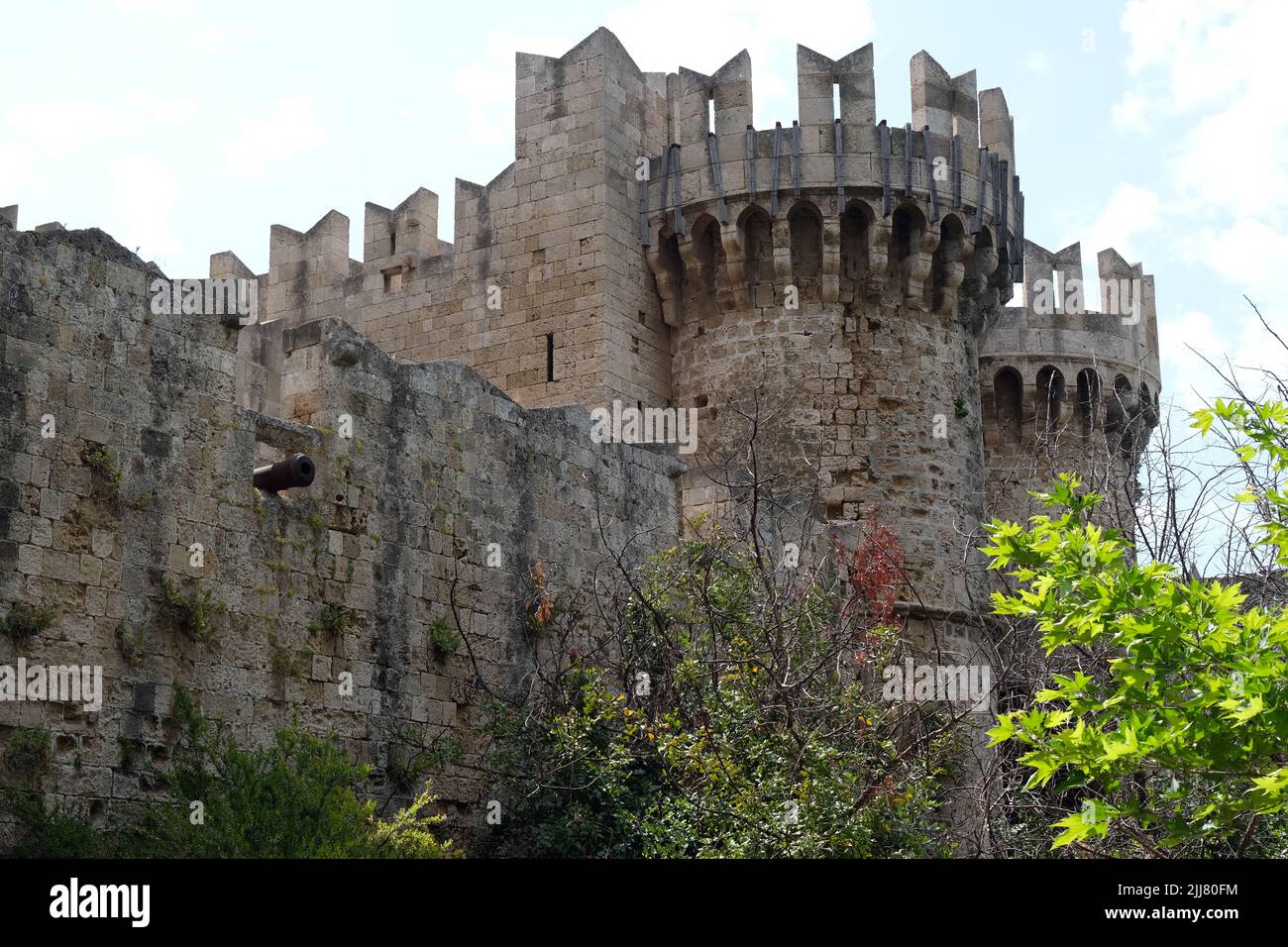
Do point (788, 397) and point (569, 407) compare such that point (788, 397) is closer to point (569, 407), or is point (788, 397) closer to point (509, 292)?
point (509, 292)

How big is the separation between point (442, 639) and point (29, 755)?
3238mm

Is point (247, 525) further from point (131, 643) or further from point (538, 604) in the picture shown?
point (538, 604)

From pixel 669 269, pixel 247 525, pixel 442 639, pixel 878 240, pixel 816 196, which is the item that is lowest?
pixel 442 639

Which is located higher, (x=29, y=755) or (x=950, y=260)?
(x=950, y=260)

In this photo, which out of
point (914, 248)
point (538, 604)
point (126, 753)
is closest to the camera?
point (126, 753)

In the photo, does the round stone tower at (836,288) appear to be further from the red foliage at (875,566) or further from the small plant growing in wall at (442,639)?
the small plant growing in wall at (442,639)

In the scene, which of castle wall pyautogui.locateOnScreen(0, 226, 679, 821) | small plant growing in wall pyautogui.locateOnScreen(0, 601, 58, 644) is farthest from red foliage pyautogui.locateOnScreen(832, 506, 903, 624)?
small plant growing in wall pyautogui.locateOnScreen(0, 601, 58, 644)

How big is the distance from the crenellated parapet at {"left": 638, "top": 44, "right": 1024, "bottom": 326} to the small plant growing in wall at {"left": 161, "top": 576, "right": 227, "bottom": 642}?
8768mm

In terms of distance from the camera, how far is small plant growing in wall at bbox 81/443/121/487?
885cm

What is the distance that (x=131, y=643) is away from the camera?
8875mm

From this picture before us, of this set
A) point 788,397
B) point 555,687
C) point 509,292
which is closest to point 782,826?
point 555,687

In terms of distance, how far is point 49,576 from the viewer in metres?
8.55

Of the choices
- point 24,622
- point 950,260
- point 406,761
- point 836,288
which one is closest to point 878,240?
point 836,288
